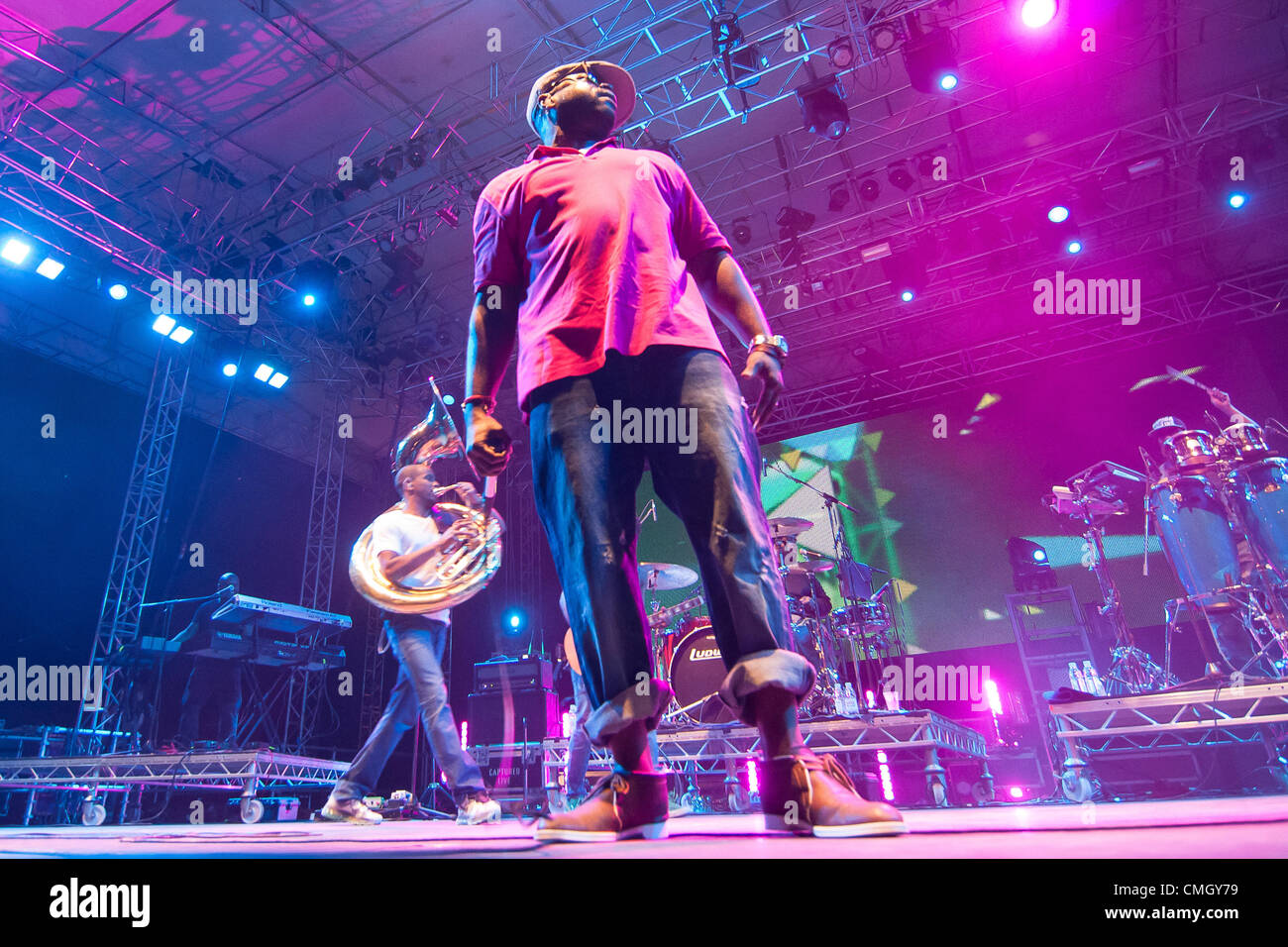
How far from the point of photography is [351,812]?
3.94 metres

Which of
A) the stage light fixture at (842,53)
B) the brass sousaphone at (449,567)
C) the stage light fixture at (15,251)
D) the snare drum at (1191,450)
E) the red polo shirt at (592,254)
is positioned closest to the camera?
the red polo shirt at (592,254)

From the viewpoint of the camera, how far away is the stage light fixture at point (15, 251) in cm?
866

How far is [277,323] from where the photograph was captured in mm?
11523

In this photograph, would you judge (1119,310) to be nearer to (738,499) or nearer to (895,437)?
(895,437)

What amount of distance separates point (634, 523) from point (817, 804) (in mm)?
747

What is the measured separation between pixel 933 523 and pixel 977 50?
21.2ft

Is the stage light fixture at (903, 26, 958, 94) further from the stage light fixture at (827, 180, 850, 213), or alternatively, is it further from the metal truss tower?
the metal truss tower

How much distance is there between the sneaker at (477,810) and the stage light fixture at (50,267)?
919 centimetres

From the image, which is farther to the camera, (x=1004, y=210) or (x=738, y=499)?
(x=1004, y=210)

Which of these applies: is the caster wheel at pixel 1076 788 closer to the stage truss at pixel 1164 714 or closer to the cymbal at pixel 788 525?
the stage truss at pixel 1164 714

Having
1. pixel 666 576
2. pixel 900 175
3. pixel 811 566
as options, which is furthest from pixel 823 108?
pixel 666 576

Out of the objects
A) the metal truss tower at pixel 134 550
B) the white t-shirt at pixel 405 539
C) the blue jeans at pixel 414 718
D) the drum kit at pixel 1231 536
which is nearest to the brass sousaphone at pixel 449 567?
the white t-shirt at pixel 405 539

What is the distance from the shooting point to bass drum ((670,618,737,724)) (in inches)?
269
